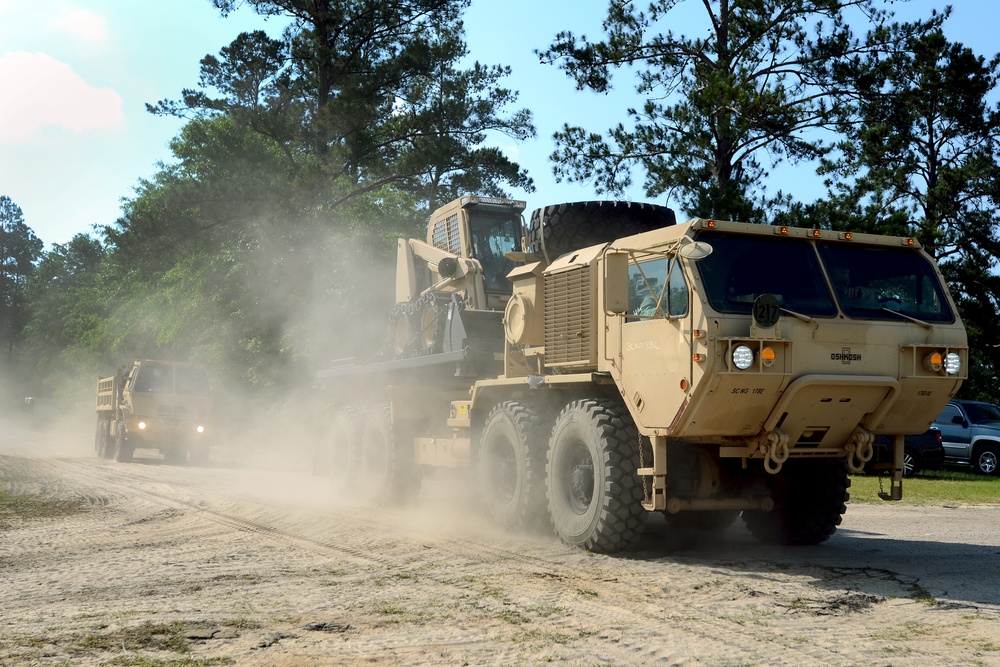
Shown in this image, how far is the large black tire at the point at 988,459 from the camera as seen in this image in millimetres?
24234

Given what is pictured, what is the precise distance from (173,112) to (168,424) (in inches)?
444

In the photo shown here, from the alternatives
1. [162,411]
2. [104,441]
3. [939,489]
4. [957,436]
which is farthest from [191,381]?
[957,436]

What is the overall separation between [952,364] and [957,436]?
16962 millimetres

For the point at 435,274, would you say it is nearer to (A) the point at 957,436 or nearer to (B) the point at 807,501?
(B) the point at 807,501

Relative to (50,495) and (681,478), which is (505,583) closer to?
(681,478)

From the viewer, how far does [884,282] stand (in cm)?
948

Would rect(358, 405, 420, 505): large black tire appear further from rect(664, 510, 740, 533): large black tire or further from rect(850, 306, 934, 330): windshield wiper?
rect(850, 306, 934, 330): windshield wiper

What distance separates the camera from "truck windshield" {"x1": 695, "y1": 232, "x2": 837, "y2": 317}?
8727 millimetres

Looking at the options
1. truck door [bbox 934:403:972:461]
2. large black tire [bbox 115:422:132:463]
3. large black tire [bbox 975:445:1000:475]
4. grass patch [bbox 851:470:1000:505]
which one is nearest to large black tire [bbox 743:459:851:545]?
grass patch [bbox 851:470:1000:505]

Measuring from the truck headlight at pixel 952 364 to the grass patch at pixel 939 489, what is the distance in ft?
16.2

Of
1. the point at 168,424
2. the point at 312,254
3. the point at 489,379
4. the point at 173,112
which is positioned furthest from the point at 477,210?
the point at 173,112

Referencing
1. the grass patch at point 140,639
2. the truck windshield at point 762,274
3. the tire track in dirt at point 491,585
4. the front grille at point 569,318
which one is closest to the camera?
the grass patch at point 140,639

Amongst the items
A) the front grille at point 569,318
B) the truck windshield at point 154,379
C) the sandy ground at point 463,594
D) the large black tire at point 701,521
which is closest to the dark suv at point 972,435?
the sandy ground at point 463,594

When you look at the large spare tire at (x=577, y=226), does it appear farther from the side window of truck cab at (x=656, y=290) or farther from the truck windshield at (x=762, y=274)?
the truck windshield at (x=762, y=274)
